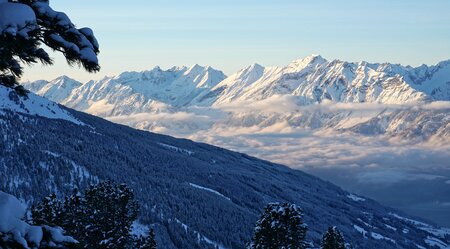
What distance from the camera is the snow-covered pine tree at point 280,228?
5081cm

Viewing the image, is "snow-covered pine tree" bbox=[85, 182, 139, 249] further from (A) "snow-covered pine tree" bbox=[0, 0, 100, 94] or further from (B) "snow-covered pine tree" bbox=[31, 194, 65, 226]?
(A) "snow-covered pine tree" bbox=[0, 0, 100, 94]

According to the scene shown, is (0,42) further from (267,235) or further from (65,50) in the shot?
(267,235)

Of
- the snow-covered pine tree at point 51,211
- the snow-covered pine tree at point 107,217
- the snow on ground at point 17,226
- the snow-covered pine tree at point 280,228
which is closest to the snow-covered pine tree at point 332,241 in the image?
the snow-covered pine tree at point 280,228

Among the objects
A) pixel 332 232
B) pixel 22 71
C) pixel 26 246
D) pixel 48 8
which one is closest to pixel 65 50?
pixel 48 8

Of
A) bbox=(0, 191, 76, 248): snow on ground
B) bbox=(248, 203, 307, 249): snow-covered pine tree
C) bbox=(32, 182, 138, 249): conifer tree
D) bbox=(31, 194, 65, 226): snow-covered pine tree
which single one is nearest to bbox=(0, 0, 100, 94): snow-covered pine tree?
bbox=(0, 191, 76, 248): snow on ground

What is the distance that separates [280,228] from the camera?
50.8m

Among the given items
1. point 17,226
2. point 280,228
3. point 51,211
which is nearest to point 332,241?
point 280,228

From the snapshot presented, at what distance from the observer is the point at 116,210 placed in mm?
57312

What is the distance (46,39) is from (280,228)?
38486 mm

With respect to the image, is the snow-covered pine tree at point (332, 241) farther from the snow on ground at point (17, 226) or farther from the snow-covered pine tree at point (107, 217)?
the snow on ground at point (17, 226)

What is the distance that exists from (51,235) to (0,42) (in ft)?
12.9

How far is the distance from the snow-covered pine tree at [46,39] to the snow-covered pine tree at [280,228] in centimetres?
3775

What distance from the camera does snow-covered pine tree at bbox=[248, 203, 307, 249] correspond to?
5081 cm

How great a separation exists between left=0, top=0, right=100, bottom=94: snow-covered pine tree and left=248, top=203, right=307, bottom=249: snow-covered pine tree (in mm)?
37746
